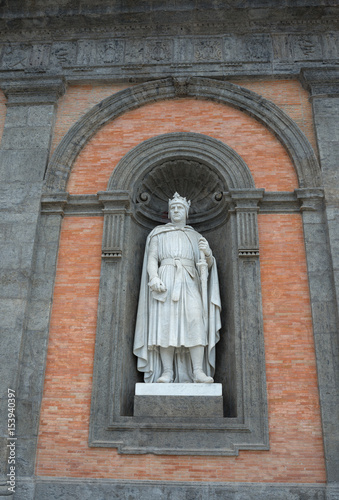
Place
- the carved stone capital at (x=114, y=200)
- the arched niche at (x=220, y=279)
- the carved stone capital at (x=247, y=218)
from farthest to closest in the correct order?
the carved stone capital at (x=114, y=200), the carved stone capital at (x=247, y=218), the arched niche at (x=220, y=279)

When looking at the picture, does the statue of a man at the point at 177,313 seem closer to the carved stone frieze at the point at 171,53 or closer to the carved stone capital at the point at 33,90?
the carved stone capital at the point at 33,90

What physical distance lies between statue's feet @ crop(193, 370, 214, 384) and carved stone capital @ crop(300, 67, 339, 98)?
18.5ft

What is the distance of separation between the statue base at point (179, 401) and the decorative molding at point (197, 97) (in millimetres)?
3951

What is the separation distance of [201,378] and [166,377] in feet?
1.83

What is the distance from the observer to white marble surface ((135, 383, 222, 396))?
7.34 m

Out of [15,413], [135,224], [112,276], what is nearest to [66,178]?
[135,224]

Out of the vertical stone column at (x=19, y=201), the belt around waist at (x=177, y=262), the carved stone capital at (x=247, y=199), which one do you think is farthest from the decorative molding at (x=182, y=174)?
the vertical stone column at (x=19, y=201)

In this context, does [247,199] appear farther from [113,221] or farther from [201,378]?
[201,378]

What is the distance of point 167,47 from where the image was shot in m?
10.1

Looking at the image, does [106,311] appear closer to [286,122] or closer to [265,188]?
[265,188]

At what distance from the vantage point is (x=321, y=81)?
941 centimetres

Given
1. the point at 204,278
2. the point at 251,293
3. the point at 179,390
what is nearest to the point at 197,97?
the point at 204,278

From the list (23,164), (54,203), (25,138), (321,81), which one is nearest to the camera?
(54,203)

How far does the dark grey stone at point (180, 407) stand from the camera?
721 cm
